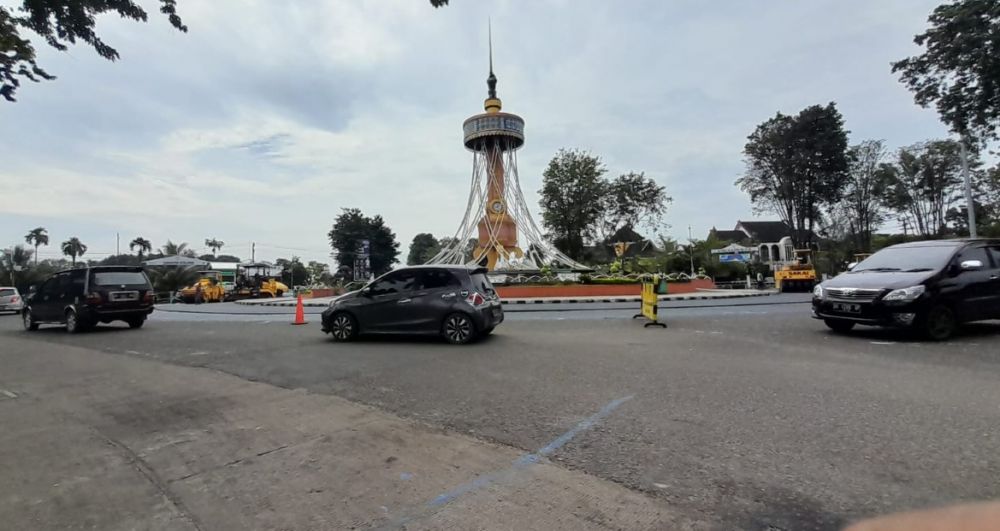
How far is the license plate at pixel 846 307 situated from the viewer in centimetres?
820

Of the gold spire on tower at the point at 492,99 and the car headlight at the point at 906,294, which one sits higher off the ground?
the gold spire on tower at the point at 492,99

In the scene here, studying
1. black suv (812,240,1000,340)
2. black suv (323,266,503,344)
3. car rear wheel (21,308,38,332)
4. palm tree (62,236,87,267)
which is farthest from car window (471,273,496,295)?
palm tree (62,236,87,267)

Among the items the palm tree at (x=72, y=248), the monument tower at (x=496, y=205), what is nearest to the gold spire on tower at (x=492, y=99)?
the monument tower at (x=496, y=205)

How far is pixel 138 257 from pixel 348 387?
101m

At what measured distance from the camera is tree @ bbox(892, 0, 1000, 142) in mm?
14336

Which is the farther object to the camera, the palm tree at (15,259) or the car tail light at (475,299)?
the palm tree at (15,259)

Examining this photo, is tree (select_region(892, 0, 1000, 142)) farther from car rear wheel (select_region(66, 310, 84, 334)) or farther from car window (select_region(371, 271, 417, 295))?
car rear wheel (select_region(66, 310, 84, 334))

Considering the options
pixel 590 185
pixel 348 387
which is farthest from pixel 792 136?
pixel 348 387

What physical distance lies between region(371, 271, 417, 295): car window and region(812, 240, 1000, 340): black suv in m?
7.27

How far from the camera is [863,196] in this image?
136 feet

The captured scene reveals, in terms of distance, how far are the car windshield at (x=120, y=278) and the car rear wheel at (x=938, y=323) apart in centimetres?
1681

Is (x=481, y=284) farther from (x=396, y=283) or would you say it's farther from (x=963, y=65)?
(x=963, y=65)

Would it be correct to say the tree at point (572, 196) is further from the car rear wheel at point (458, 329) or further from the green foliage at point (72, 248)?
the green foliage at point (72, 248)

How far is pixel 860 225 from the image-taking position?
42.9 metres
